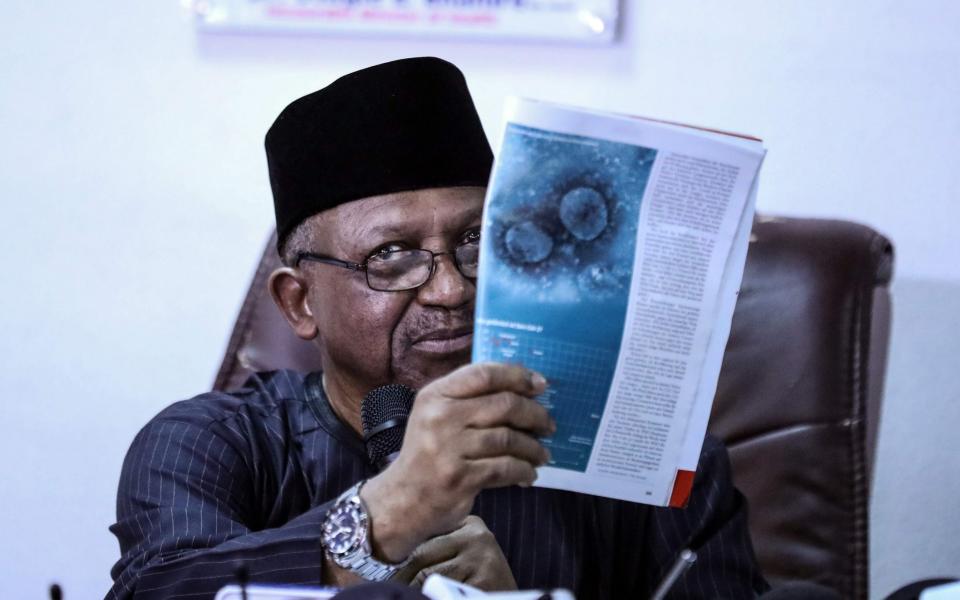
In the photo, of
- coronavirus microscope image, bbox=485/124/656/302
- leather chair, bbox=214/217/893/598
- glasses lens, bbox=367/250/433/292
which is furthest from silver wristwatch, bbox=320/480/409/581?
leather chair, bbox=214/217/893/598

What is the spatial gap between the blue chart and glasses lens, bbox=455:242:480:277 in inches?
15.3

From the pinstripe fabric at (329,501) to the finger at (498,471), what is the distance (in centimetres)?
36

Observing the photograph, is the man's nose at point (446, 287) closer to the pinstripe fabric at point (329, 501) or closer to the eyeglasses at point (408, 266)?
the eyeglasses at point (408, 266)

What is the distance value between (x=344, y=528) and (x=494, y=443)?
17 centimetres

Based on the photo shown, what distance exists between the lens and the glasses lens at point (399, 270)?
53.1 inches

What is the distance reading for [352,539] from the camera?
39.4 inches

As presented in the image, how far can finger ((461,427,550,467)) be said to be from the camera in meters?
0.95

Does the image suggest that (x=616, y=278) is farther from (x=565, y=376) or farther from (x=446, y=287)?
(x=446, y=287)

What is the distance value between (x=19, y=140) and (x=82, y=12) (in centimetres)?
30

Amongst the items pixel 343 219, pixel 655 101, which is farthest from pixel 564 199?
pixel 655 101

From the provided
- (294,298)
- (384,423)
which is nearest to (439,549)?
→ (384,423)

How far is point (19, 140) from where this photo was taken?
7.33 feet

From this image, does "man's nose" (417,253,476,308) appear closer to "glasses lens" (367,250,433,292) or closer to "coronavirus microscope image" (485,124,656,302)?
"glasses lens" (367,250,433,292)

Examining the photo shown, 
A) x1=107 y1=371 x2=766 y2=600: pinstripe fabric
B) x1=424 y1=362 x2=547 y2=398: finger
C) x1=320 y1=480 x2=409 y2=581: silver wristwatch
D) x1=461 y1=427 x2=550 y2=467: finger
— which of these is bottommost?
x1=107 y1=371 x2=766 y2=600: pinstripe fabric
